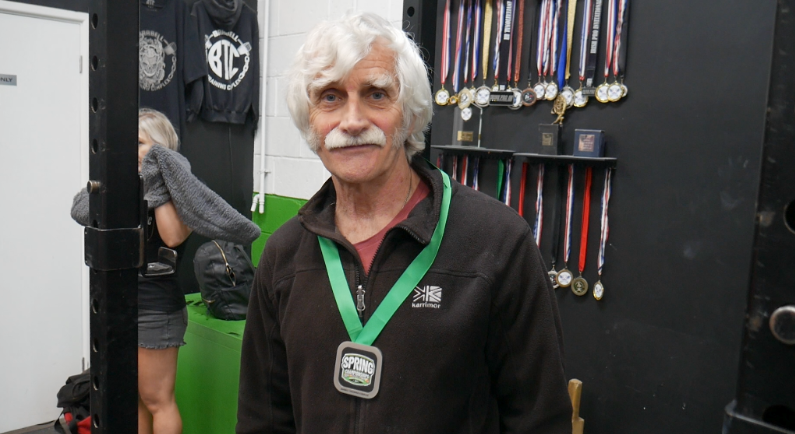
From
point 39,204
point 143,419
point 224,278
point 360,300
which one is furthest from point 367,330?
point 39,204

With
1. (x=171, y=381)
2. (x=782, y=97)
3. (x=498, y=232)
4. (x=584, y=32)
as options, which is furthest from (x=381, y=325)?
(x=171, y=381)

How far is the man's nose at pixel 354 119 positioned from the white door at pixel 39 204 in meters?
2.75

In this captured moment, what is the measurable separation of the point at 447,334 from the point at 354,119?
1.33 ft

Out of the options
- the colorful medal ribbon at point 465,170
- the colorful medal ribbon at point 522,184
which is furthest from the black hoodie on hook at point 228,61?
the colorful medal ribbon at point 522,184

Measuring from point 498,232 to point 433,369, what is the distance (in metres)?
0.26

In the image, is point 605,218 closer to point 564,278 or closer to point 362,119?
point 564,278

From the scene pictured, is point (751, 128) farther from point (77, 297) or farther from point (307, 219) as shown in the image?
point (77, 297)

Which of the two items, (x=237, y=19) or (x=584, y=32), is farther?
(x=237, y=19)

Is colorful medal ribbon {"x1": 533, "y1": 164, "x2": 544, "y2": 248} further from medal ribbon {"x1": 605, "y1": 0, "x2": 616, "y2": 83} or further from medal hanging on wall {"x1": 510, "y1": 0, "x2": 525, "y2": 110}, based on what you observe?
medal ribbon {"x1": 605, "y1": 0, "x2": 616, "y2": 83}

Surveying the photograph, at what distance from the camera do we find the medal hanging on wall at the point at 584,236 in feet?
7.27

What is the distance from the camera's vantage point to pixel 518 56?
2.42m

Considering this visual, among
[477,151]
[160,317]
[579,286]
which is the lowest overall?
[160,317]

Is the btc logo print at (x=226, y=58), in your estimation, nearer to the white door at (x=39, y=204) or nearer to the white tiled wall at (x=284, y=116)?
the white tiled wall at (x=284, y=116)

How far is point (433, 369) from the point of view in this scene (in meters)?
1.02
